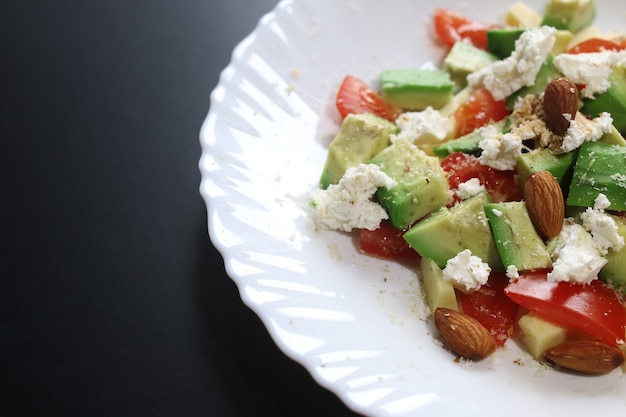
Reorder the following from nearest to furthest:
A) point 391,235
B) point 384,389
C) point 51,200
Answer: point 384,389 < point 391,235 < point 51,200

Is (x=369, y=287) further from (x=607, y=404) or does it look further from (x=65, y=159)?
(x=65, y=159)

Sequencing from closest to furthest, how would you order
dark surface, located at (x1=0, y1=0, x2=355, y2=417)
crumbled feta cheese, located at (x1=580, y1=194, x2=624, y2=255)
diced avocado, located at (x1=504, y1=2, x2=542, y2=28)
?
1. crumbled feta cheese, located at (x1=580, y1=194, x2=624, y2=255)
2. dark surface, located at (x1=0, y1=0, x2=355, y2=417)
3. diced avocado, located at (x1=504, y1=2, x2=542, y2=28)

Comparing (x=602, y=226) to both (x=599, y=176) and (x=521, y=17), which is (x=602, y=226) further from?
(x=521, y=17)

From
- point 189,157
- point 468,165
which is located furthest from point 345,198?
point 189,157

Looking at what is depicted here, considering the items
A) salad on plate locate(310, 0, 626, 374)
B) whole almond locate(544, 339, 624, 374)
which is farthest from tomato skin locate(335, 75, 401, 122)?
whole almond locate(544, 339, 624, 374)

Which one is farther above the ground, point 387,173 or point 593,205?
point 387,173

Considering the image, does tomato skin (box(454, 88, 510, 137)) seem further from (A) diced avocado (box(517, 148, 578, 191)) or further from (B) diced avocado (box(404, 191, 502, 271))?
(B) diced avocado (box(404, 191, 502, 271))

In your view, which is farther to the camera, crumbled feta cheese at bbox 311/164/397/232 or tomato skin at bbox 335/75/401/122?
tomato skin at bbox 335/75/401/122

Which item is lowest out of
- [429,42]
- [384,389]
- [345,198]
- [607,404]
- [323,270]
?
[607,404]
